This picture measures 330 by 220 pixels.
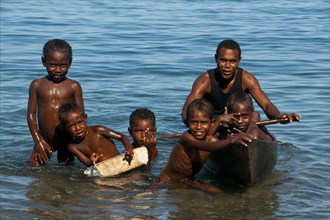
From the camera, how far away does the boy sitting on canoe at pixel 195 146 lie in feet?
22.5

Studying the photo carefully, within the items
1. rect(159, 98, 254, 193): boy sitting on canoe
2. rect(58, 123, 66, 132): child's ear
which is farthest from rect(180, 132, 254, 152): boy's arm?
rect(58, 123, 66, 132): child's ear

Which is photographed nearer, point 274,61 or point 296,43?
point 274,61

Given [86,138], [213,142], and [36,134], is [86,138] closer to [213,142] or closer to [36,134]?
[36,134]

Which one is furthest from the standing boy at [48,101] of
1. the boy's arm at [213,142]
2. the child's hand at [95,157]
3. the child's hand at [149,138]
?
the boy's arm at [213,142]

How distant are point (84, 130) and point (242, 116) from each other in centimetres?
154

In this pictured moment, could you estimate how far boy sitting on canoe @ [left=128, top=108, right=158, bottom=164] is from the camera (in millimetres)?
7992

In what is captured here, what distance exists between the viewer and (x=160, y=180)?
771 cm

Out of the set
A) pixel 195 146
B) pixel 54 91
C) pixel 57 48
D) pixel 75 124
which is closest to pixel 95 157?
pixel 75 124

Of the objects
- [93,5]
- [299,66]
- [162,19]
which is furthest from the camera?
[93,5]

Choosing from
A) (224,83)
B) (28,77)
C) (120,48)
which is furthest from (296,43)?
(224,83)

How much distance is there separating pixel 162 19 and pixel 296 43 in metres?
3.94

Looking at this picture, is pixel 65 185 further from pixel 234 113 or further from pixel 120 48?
pixel 120 48

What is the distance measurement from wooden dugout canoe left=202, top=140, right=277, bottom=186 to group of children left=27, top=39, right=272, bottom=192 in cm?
17

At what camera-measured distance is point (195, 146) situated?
7.07 metres
